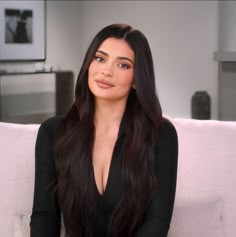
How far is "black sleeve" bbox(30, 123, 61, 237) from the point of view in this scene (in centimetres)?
130

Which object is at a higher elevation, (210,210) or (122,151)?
(122,151)

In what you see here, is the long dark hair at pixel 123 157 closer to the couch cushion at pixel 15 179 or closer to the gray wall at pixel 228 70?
the couch cushion at pixel 15 179

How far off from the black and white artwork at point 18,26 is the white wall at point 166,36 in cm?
28

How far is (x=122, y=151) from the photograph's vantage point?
1345 mm

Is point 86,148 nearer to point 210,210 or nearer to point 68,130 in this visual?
point 68,130

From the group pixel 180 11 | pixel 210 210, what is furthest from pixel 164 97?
pixel 210 210

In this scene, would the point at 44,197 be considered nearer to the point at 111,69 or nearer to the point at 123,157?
the point at 123,157

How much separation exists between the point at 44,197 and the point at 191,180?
50cm

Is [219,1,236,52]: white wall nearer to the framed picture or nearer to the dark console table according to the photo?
the dark console table

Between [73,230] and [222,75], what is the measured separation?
9.21 ft

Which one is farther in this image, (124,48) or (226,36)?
(226,36)

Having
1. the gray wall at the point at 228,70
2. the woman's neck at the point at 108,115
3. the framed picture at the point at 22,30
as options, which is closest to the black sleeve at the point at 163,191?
the woman's neck at the point at 108,115

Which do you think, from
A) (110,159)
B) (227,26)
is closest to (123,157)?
(110,159)

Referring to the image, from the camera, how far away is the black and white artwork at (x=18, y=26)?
4.58 metres
